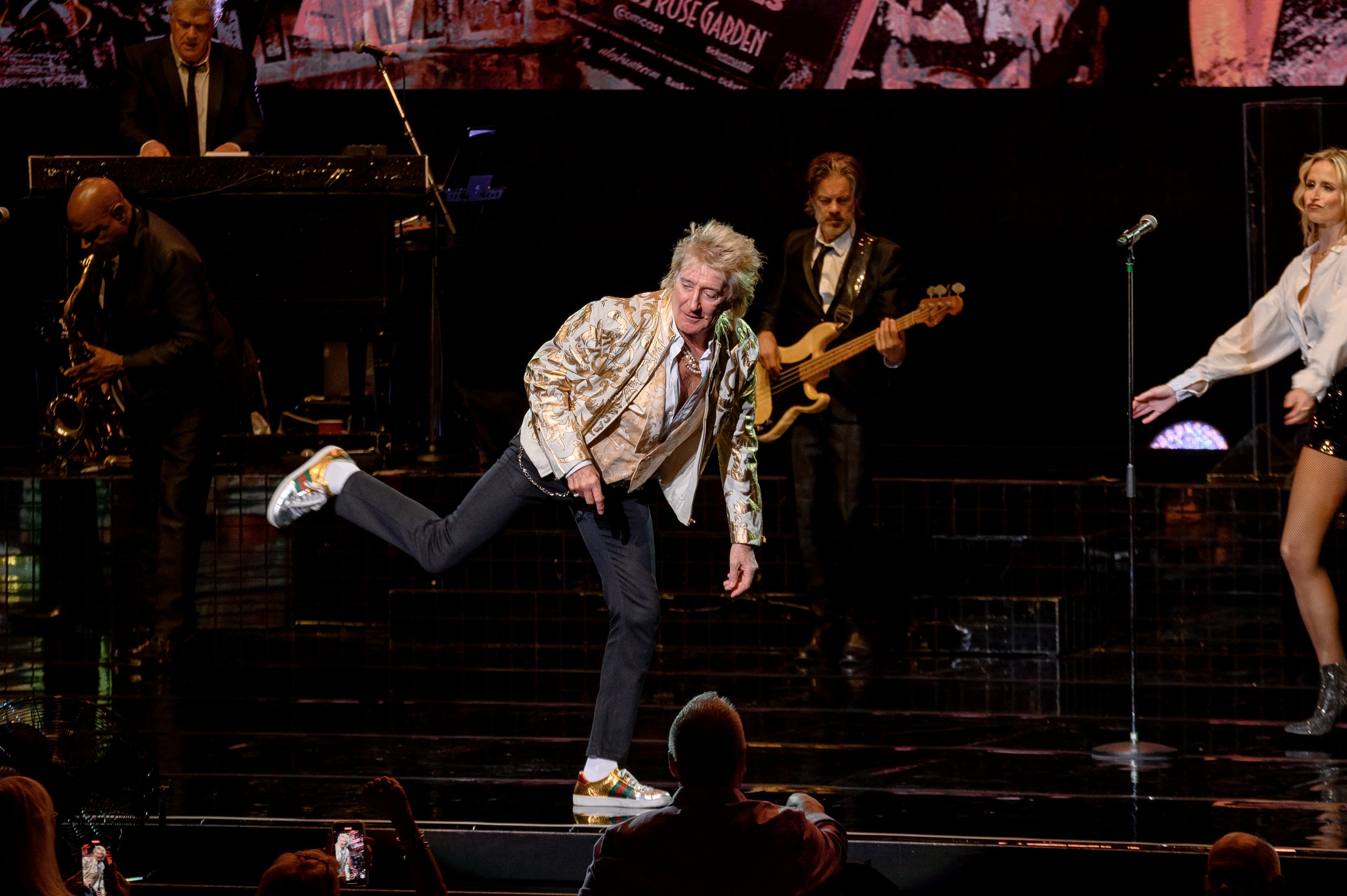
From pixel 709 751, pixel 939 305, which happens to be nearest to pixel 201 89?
pixel 939 305

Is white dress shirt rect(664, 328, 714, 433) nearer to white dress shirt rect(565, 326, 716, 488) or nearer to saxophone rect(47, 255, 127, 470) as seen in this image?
white dress shirt rect(565, 326, 716, 488)

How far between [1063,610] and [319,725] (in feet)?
9.73

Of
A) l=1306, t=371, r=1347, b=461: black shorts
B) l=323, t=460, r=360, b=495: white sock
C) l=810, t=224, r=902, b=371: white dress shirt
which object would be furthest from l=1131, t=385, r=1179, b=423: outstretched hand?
l=323, t=460, r=360, b=495: white sock

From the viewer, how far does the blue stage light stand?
8.76 meters

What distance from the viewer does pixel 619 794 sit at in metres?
3.92

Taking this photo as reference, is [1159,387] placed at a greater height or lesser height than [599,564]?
greater

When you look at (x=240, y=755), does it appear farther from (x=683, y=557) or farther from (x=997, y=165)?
(x=997, y=165)

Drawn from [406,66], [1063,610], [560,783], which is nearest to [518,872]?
[560,783]

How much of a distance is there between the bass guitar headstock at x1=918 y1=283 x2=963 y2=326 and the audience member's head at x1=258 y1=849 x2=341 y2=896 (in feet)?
14.1

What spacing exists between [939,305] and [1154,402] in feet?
4.97

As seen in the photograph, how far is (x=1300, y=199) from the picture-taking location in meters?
4.78

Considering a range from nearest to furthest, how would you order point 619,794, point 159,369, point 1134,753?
point 619,794, point 1134,753, point 159,369

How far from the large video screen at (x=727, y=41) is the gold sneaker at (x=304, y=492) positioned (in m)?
3.99

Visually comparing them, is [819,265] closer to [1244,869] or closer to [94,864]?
[94,864]
